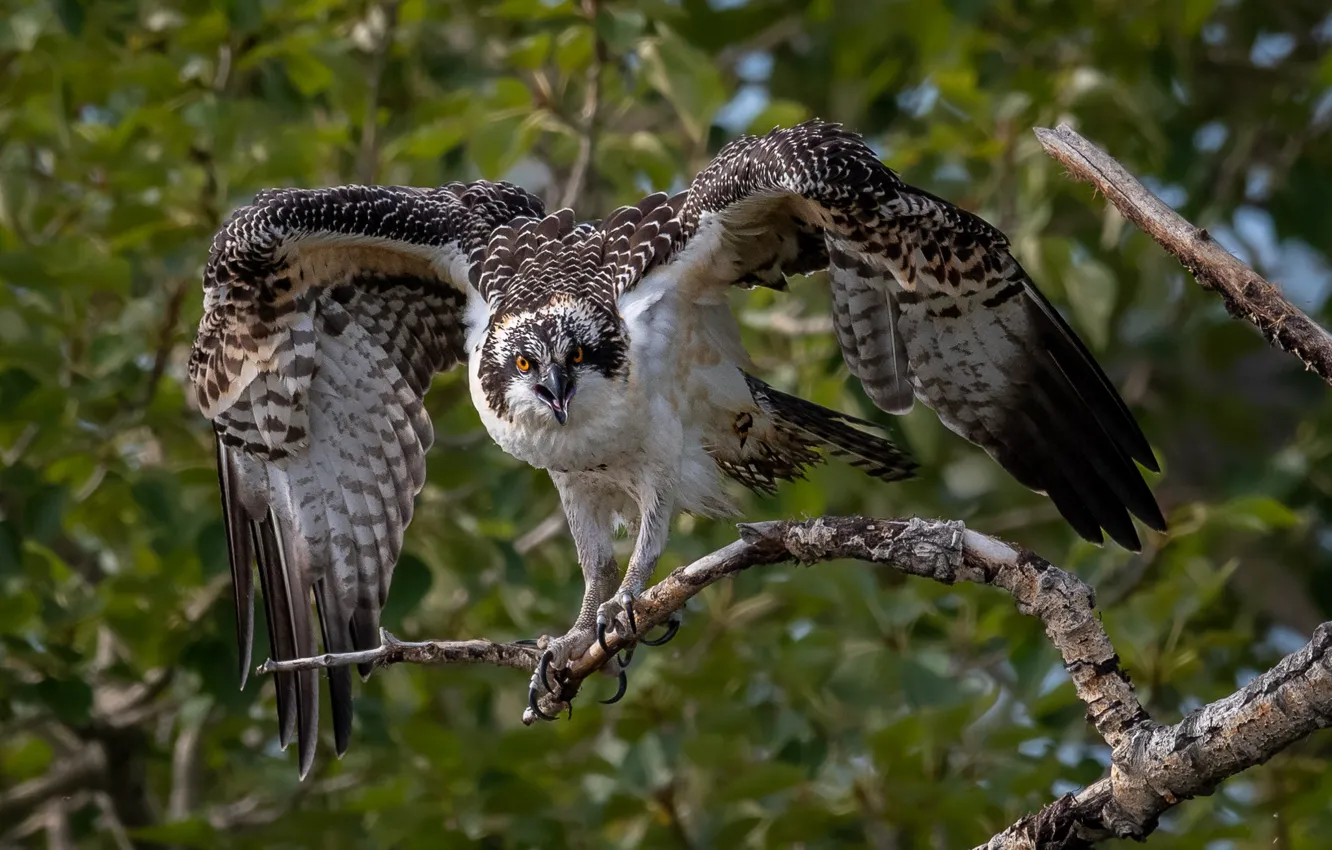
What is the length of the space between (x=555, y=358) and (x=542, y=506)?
331 cm

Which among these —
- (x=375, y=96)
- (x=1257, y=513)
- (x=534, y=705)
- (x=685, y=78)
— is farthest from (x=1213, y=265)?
(x=375, y=96)

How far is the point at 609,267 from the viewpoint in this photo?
5.56 m

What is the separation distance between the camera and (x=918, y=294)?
17.9 feet

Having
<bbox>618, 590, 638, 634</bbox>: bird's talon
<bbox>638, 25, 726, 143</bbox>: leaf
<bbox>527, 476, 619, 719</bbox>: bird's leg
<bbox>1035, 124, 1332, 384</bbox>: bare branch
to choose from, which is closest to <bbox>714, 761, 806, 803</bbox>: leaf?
<bbox>527, 476, 619, 719</bbox>: bird's leg

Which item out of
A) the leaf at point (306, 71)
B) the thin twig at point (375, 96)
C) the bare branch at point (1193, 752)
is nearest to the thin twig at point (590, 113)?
the thin twig at point (375, 96)

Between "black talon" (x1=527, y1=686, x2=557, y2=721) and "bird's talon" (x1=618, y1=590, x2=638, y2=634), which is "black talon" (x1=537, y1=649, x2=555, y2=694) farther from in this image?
"bird's talon" (x1=618, y1=590, x2=638, y2=634)

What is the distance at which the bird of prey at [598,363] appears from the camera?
5.21m

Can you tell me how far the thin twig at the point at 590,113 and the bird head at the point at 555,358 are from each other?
5.67ft

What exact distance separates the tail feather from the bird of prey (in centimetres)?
1

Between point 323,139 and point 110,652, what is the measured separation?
2.72 metres

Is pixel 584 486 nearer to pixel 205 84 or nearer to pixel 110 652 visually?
pixel 205 84

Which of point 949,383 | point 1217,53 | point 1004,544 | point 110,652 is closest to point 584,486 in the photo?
point 949,383

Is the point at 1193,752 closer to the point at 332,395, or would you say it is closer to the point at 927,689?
the point at 927,689

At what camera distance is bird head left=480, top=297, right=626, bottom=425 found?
5.15 m
